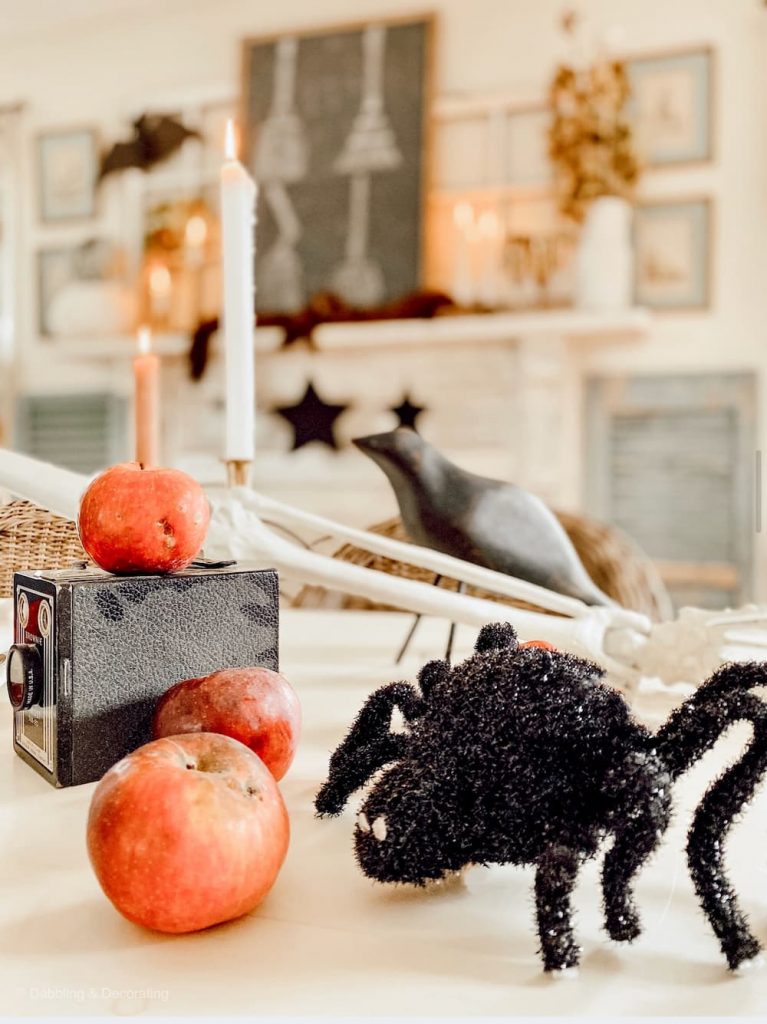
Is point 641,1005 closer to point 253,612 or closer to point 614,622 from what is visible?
point 253,612

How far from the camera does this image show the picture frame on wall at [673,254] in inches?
119

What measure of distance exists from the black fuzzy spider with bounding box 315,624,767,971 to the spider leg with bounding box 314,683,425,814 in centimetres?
6

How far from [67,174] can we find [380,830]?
4154mm

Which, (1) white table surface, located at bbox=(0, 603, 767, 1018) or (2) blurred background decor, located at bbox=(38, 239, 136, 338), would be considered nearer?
(1) white table surface, located at bbox=(0, 603, 767, 1018)

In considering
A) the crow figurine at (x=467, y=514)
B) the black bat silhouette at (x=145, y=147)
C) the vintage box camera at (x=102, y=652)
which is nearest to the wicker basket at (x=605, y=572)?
the crow figurine at (x=467, y=514)

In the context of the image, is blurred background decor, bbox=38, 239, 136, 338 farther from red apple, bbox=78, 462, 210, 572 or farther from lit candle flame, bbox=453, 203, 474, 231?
red apple, bbox=78, 462, 210, 572

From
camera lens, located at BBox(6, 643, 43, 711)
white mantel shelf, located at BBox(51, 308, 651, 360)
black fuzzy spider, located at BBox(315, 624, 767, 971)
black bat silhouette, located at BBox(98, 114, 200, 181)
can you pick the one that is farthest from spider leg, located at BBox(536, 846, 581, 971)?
black bat silhouette, located at BBox(98, 114, 200, 181)

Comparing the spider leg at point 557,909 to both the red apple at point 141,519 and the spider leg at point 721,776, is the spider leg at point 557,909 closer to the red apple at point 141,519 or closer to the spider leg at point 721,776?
the spider leg at point 721,776

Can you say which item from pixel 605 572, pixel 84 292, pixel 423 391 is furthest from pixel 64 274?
pixel 605 572

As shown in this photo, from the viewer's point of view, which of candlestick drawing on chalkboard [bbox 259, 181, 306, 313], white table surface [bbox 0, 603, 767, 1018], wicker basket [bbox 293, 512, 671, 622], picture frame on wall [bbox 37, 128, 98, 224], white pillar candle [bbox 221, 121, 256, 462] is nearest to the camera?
white table surface [bbox 0, 603, 767, 1018]

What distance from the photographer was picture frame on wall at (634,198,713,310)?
3014mm

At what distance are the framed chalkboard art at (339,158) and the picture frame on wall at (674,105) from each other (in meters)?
0.78

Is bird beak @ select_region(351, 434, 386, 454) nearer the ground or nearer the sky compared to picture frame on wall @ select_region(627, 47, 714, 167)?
nearer the ground

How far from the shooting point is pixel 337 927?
0.34 m
